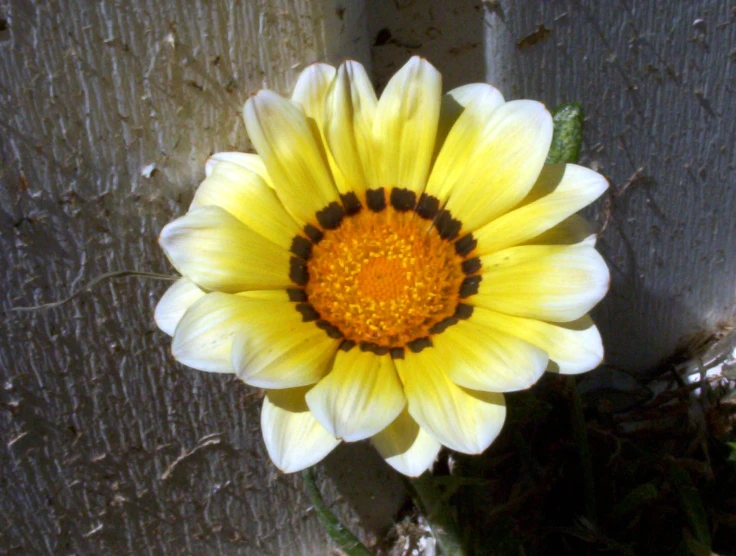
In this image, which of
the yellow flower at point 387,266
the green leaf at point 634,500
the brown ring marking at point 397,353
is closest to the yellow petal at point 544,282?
the yellow flower at point 387,266

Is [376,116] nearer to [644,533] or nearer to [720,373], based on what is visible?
[644,533]

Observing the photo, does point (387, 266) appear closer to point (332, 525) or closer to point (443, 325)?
point (443, 325)

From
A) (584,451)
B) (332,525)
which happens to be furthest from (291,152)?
(584,451)

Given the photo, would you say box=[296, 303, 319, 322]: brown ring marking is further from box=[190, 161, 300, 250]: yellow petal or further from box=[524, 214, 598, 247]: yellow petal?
box=[524, 214, 598, 247]: yellow petal

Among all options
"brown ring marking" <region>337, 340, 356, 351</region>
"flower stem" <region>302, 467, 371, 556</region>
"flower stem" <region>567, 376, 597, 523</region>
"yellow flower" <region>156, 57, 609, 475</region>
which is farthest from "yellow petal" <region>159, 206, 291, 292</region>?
"flower stem" <region>567, 376, 597, 523</region>

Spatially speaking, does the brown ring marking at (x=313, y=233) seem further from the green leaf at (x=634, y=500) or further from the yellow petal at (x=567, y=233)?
the green leaf at (x=634, y=500)

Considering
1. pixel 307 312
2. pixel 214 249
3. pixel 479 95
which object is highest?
pixel 479 95
